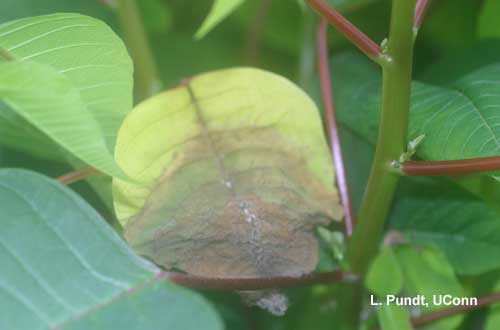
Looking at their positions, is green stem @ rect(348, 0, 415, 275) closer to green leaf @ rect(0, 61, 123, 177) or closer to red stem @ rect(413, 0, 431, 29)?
red stem @ rect(413, 0, 431, 29)

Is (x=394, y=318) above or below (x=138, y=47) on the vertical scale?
below

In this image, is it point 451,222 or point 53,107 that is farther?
point 451,222

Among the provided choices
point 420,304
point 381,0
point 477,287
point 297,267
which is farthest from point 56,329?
point 381,0

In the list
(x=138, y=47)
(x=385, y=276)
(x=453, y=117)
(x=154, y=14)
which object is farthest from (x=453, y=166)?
(x=154, y=14)

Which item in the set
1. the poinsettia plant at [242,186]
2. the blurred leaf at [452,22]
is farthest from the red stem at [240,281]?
Result: the blurred leaf at [452,22]

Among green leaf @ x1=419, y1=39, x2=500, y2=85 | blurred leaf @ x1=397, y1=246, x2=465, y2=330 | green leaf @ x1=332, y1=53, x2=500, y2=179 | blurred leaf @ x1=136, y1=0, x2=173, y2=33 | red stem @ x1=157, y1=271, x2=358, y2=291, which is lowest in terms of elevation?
blurred leaf @ x1=397, y1=246, x2=465, y2=330

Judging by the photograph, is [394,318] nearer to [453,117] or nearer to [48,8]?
[453,117]

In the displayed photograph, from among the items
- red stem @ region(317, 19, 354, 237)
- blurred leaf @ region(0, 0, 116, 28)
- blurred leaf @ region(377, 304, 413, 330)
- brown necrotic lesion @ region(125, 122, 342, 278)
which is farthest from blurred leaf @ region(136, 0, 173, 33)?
blurred leaf @ region(377, 304, 413, 330)

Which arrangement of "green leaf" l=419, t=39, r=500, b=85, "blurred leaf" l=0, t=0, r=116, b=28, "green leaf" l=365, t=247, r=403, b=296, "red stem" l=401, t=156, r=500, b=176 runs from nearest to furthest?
"red stem" l=401, t=156, r=500, b=176 → "green leaf" l=365, t=247, r=403, b=296 → "green leaf" l=419, t=39, r=500, b=85 → "blurred leaf" l=0, t=0, r=116, b=28
